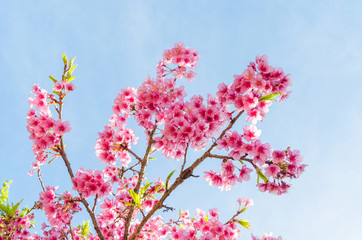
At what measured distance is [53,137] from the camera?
4.93 metres

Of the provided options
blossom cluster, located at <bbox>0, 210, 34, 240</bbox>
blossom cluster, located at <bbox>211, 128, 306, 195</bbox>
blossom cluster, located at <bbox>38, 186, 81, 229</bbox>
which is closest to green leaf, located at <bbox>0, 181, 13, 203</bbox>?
blossom cluster, located at <bbox>0, 210, 34, 240</bbox>

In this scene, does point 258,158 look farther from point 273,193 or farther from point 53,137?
point 53,137

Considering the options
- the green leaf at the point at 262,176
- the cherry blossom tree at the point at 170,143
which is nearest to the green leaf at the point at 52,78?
the cherry blossom tree at the point at 170,143

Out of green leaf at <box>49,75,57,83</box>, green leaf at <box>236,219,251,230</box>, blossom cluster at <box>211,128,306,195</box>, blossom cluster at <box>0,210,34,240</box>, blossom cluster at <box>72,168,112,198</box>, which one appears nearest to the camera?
blossom cluster at <box>211,128,306,195</box>

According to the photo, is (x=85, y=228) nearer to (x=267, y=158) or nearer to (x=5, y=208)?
(x=5, y=208)

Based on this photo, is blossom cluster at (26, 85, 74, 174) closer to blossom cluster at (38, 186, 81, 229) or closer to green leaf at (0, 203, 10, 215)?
blossom cluster at (38, 186, 81, 229)

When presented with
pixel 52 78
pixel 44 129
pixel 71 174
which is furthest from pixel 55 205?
pixel 52 78

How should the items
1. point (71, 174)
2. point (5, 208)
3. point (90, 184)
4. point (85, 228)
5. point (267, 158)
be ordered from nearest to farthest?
1. point (267, 158)
2. point (90, 184)
3. point (71, 174)
4. point (5, 208)
5. point (85, 228)

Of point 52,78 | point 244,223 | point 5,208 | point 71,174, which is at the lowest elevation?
point 244,223

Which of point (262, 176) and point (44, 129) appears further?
point (44, 129)

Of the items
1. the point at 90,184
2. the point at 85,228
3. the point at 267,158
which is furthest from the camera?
the point at 85,228

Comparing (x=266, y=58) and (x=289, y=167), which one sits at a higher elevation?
(x=266, y=58)

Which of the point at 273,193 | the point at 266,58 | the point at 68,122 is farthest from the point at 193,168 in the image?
the point at 68,122

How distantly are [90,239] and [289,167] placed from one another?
496cm
